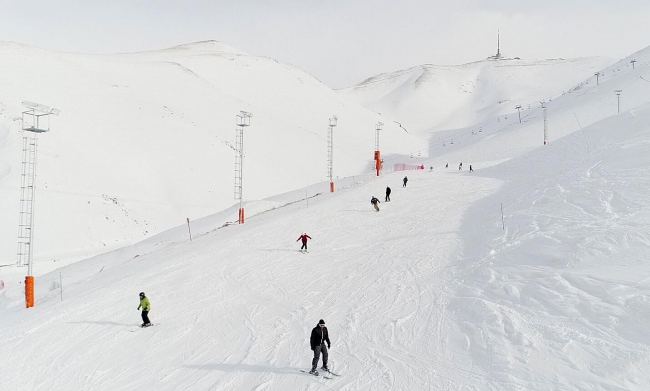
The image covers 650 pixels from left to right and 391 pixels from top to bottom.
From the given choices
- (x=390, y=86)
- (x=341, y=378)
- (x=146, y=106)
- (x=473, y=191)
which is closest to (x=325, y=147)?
(x=146, y=106)

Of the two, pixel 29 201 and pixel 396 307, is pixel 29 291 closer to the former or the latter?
pixel 29 201

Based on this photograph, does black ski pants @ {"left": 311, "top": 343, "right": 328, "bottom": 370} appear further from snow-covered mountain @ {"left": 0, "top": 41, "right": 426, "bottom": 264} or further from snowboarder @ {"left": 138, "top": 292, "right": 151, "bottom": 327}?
snow-covered mountain @ {"left": 0, "top": 41, "right": 426, "bottom": 264}

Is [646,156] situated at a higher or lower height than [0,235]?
higher

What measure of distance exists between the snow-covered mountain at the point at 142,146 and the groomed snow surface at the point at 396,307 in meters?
13.6

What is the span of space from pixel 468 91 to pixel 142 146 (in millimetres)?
147870

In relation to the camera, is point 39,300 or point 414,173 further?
point 414,173

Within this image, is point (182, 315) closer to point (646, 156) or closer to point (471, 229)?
point (471, 229)

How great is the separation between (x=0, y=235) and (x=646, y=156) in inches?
1515

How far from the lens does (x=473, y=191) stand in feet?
96.1

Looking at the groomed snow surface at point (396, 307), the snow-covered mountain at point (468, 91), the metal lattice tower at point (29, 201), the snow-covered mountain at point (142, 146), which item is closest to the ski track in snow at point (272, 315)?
the groomed snow surface at point (396, 307)

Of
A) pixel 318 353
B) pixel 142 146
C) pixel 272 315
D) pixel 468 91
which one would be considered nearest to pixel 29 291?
pixel 272 315

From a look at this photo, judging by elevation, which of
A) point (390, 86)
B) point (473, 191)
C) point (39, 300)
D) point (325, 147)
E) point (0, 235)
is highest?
point (390, 86)

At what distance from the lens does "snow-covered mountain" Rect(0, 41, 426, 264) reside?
117 ft

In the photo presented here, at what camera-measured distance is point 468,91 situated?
17212cm
